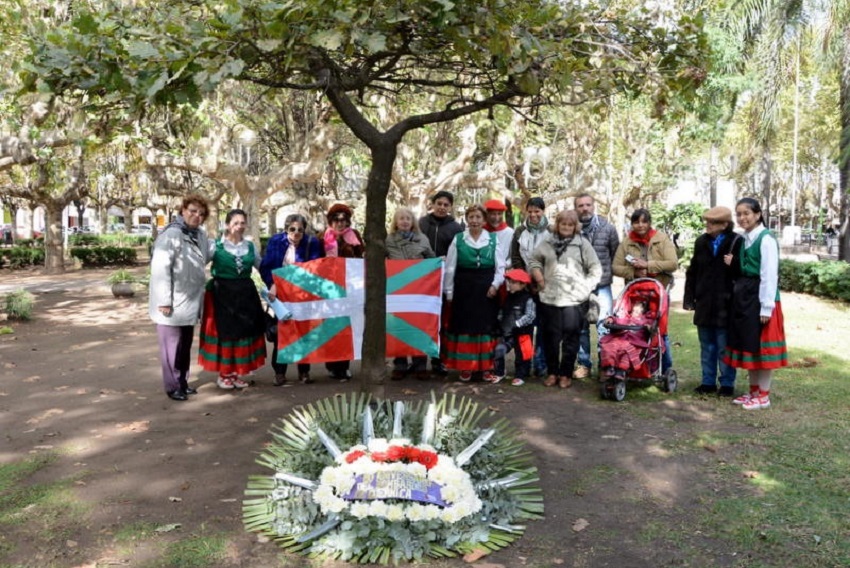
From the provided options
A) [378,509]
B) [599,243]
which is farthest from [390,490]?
[599,243]

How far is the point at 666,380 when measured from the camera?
706 cm

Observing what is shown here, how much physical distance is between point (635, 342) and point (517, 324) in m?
1.18

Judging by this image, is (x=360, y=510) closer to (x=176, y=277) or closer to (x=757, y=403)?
(x=176, y=277)

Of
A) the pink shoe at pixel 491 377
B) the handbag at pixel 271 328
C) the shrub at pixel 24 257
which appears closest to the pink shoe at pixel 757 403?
the pink shoe at pixel 491 377

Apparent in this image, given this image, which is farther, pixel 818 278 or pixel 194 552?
pixel 818 278

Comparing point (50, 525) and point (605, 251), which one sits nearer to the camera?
point (50, 525)

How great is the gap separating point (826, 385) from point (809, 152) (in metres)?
48.1

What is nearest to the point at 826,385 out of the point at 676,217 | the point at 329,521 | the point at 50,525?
the point at 329,521

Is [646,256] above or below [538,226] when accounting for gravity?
below

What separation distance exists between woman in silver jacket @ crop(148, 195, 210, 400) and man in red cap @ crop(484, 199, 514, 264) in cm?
287

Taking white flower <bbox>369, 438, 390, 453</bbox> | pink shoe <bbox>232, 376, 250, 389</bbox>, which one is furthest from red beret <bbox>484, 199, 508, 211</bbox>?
white flower <bbox>369, 438, 390, 453</bbox>

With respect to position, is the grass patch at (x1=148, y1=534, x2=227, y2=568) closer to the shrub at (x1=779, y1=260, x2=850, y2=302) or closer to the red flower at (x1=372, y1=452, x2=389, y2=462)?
the red flower at (x1=372, y1=452, x2=389, y2=462)

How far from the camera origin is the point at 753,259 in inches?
247

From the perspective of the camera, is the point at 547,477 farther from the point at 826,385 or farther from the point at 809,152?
the point at 809,152
